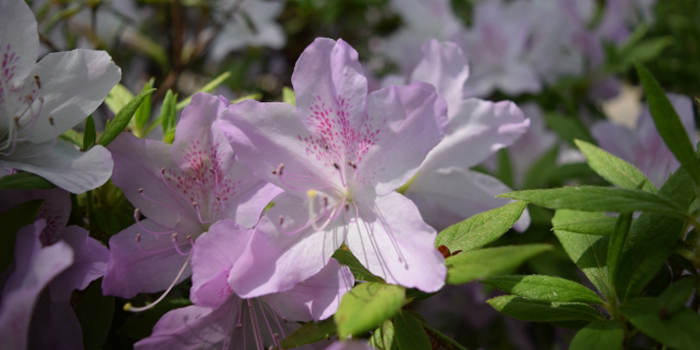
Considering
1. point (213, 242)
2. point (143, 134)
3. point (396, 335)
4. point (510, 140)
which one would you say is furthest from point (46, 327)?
point (510, 140)

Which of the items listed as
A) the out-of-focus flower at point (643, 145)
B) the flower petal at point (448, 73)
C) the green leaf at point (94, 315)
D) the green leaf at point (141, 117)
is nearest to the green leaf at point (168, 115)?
the green leaf at point (141, 117)

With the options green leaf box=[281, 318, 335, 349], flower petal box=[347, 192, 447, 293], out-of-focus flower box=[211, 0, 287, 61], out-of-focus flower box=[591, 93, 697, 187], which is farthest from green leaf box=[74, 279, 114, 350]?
out-of-focus flower box=[211, 0, 287, 61]

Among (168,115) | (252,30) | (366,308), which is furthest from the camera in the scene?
(252,30)

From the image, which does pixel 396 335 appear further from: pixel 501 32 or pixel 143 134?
pixel 501 32

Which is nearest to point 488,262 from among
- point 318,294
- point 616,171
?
point 318,294

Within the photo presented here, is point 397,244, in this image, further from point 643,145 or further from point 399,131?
point 643,145

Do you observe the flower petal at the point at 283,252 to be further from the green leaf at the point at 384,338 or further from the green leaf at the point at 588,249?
the green leaf at the point at 588,249
